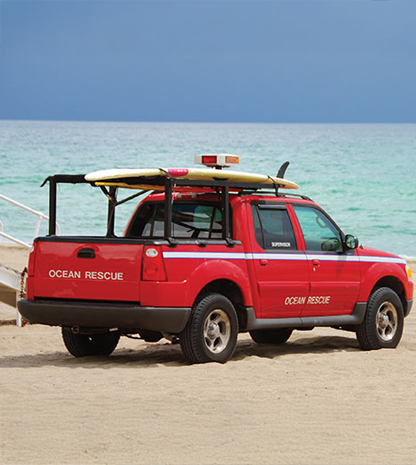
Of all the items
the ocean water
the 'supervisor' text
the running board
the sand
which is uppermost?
the 'supervisor' text

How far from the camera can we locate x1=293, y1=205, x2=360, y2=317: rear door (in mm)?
11062

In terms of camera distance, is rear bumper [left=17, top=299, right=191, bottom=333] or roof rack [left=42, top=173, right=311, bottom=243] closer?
rear bumper [left=17, top=299, right=191, bottom=333]

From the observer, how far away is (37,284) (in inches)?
400

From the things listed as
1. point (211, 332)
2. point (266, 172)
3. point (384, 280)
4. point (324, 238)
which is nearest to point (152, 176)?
point (211, 332)

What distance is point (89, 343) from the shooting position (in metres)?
11.0

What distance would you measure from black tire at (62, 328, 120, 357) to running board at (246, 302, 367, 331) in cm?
146

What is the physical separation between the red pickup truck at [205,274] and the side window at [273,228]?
0.01m

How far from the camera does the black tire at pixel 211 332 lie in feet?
32.2

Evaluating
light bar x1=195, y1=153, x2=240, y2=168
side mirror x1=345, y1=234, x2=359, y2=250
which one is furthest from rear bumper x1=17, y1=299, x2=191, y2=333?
side mirror x1=345, y1=234, x2=359, y2=250

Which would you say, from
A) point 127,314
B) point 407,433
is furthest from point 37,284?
point 407,433

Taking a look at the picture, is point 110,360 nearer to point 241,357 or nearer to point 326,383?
point 241,357

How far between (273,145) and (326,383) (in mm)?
100461

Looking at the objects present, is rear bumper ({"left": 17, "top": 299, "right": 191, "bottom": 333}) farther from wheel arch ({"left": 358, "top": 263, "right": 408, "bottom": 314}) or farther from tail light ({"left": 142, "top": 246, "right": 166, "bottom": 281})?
wheel arch ({"left": 358, "top": 263, "right": 408, "bottom": 314})

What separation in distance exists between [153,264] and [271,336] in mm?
3187
